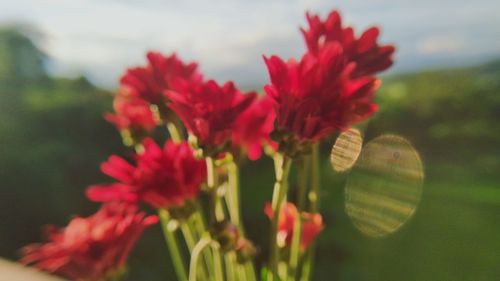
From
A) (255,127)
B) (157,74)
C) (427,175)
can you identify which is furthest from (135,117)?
(427,175)

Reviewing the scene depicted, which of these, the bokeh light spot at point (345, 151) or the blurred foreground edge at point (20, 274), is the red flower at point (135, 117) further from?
the blurred foreground edge at point (20, 274)

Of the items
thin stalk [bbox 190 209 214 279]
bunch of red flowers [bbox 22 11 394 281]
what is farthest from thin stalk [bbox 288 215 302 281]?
thin stalk [bbox 190 209 214 279]

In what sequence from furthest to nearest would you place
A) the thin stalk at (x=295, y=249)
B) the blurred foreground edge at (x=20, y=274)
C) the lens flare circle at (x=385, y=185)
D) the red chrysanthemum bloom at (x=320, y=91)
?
the blurred foreground edge at (x=20, y=274), the lens flare circle at (x=385, y=185), the thin stalk at (x=295, y=249), the red chrysanthemum bloom at (x=320, y=91)

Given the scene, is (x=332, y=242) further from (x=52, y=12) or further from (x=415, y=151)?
(x=52, y=12)

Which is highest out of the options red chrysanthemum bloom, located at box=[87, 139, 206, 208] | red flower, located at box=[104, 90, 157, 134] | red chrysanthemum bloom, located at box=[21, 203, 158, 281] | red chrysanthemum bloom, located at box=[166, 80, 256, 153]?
red flower, located at box=[104, 90, 157, 134]

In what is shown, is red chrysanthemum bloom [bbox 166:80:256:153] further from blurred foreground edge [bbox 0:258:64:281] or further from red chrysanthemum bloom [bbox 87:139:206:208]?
blurred foreground edge [bbox 0:258:64:281]

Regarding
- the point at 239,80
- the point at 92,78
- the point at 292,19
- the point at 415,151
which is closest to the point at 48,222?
the point at 92,78

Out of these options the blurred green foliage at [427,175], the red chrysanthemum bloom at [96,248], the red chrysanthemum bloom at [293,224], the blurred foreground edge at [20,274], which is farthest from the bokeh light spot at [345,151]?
the blurred foreground edge at [20,274]

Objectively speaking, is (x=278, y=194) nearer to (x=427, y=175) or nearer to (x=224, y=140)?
(x=224, y=140)
